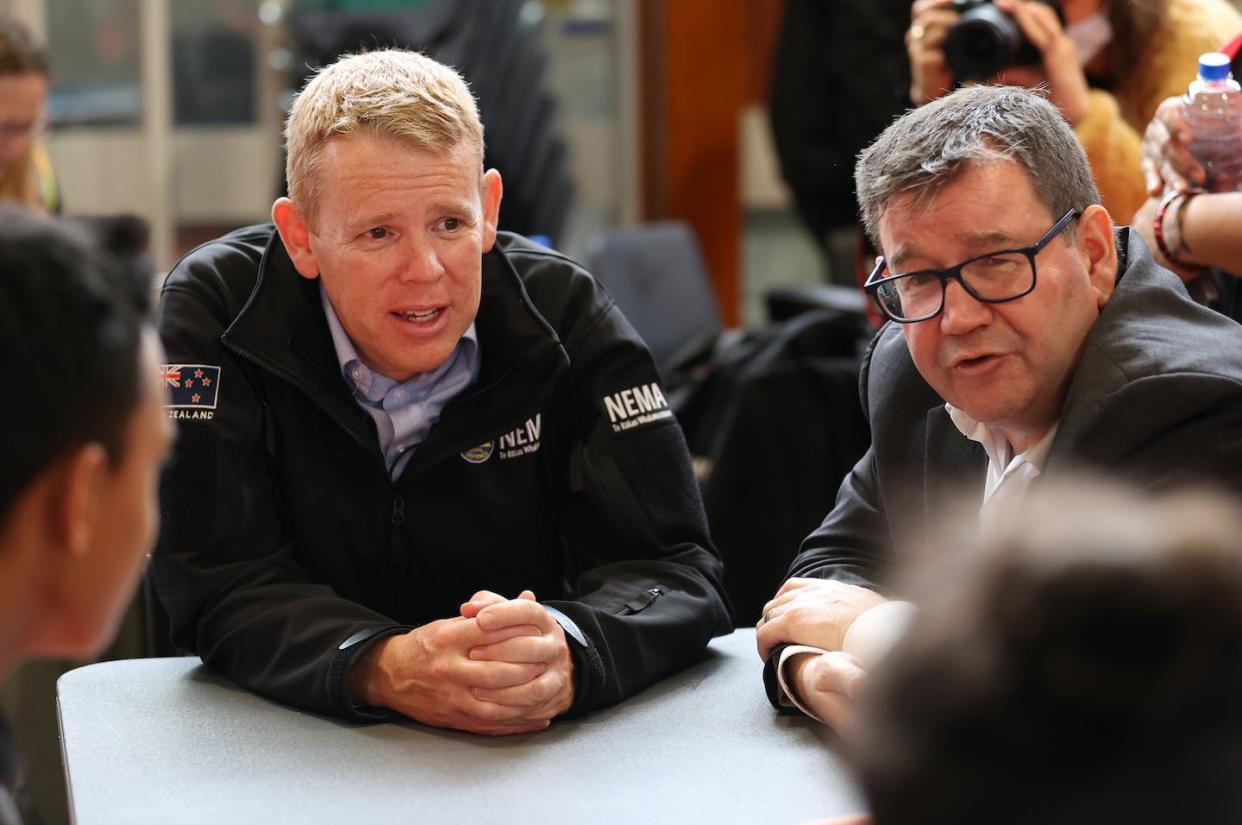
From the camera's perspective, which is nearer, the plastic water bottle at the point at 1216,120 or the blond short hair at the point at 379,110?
the blond short hair at the point at 379,110

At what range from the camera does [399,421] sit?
218cm

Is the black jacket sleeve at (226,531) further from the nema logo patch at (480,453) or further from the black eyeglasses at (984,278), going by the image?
the black eyeglasses at (984,278)

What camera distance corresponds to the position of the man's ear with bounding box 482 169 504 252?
7.27ft

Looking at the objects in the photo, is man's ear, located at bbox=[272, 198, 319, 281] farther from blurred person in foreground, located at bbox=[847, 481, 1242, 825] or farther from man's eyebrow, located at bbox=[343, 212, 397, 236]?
blurred person in foreground, located at bbox=[847, 481, 1242, 825]

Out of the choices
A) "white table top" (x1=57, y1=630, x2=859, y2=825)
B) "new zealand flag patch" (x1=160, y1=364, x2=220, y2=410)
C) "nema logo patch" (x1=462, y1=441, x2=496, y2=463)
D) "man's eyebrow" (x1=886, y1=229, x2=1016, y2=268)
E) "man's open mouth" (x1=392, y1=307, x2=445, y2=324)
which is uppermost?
"man's eyebrow" (x1=886, y1=229, x2=1016, y2=268)

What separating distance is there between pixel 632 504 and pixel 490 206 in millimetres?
456

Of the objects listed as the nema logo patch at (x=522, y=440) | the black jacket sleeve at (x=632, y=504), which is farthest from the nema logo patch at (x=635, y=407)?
the nema logo patch at (x=522, y=440)

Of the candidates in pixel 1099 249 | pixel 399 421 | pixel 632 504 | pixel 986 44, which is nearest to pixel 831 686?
pixel 632 504

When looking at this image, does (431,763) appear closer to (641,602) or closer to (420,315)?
(641,602)

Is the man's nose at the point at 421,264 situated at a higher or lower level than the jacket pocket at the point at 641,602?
higher

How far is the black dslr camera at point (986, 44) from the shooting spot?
8.64ft

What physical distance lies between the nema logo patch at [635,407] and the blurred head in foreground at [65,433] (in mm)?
1077

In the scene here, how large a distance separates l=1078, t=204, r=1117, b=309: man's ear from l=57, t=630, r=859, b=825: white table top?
61cm

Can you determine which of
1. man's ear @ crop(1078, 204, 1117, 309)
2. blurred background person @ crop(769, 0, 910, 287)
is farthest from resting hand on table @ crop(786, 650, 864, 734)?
blurred background person @ crop(769, 0, 910, 287)
